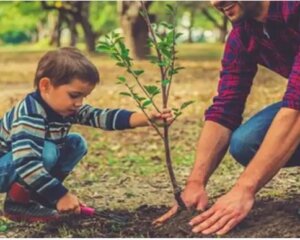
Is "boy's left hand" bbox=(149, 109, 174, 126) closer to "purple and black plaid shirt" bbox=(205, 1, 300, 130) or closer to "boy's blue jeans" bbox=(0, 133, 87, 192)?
"purple and black plaid shirt" bbox=(205, 1, 300, 130)

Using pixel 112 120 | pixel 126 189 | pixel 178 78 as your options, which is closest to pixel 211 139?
pixel 112 120

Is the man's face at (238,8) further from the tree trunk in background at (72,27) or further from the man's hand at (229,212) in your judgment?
the tree trunk in background at (72,27)

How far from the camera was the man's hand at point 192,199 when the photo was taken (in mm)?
2885

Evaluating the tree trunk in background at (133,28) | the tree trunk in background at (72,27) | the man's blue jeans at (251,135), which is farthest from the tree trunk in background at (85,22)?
the man's blue jeans at (251,135)

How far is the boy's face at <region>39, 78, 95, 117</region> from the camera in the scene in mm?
2840

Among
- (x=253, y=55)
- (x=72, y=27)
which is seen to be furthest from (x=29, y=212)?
(x=72, y=27)

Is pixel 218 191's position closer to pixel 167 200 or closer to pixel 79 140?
pixel 167 200

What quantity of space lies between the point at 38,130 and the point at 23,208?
1.33ft

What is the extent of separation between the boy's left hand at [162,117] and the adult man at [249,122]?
21 centimetres

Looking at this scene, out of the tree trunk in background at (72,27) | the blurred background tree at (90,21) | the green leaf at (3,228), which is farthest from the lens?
the tree trunk in background at (72,27)

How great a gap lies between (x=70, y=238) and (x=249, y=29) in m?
0.94

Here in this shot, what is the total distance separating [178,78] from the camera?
10844 mm

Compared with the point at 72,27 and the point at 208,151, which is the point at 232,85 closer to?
the point at 208,151

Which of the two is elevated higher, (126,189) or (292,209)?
(292,209)
